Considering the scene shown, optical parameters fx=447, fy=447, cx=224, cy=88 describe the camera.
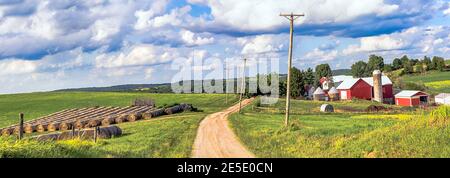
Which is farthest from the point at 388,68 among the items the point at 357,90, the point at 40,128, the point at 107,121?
the point at 40,128

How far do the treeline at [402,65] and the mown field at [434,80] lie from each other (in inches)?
156

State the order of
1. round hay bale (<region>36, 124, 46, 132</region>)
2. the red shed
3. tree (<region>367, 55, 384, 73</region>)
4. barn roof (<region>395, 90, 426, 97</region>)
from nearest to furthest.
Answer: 1. round hay bale (<region>36, 124, 46, 132</region>)
2. barn roof (<region>395, 90, 426, 97</region>)
3. the red shed
4. tree (<region>367, 55, 384, 73</region>)

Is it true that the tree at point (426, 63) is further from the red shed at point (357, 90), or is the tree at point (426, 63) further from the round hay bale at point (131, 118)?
the round hay bale at point (131, 118)

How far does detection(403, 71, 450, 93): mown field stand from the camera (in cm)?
11545

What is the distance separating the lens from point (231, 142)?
2502 cm

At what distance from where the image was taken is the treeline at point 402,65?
6043 inches

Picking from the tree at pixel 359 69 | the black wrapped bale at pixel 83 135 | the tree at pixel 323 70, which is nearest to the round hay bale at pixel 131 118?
the black wrapped bale at pixel 83 135

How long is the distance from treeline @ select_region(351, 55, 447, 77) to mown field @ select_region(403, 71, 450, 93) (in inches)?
156

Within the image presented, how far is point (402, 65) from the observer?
552 ft

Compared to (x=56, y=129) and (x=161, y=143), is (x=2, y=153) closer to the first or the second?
(x=161, y=143)

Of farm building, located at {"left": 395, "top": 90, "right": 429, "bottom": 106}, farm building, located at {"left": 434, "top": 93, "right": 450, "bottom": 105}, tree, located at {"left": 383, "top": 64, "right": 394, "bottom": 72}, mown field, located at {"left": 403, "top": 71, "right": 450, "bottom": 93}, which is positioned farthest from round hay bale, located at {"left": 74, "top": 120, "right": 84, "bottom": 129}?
tree, located at {"left": 383, "top": 64, "right": 394, "bottom": 72}

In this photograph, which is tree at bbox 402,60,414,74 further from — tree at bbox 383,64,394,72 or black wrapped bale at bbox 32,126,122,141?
black wrapped bale at bbox 32,126,122,141
